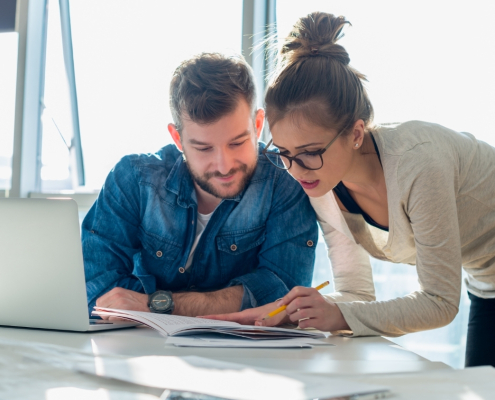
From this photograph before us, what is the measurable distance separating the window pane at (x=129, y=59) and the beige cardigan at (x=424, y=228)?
→ 1.78 meters

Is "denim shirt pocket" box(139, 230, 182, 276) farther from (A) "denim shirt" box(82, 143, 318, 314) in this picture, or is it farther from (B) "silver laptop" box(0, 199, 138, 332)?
(B) "silver laptop" box(0, 199, 138, 332)

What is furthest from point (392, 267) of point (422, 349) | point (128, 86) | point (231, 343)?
point (128, 86)

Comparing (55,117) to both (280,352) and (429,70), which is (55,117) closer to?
(429,70)

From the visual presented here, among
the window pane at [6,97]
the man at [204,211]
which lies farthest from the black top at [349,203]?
the window pane at [6,97]

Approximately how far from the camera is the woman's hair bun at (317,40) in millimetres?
1354

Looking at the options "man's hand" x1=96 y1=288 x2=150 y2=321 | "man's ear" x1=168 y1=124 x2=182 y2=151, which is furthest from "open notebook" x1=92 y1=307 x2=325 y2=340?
"man's ear" x1=168 y1=124 x2=182 y2=151

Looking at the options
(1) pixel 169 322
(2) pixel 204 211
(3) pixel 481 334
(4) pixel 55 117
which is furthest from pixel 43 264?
(4) pixel 55 117

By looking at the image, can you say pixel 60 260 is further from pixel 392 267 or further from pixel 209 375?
pixel 392 267

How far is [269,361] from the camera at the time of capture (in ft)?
2.62

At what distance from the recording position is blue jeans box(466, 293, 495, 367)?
1.56 meters

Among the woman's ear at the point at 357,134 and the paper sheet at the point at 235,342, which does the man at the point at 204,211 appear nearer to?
the woman's ear at the point at 357,134

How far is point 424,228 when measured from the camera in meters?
1.19

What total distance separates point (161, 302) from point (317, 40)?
0.81 metres

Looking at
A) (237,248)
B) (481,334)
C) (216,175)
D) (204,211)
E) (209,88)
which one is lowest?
(481,334)
